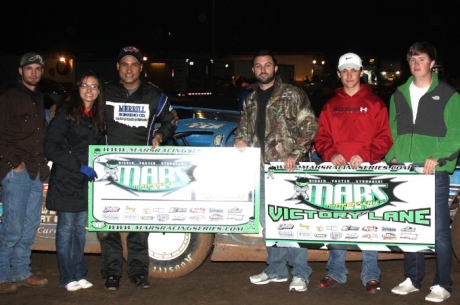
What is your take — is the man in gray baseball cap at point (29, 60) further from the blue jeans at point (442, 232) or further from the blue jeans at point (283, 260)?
the blue jeans at point (442, 232)

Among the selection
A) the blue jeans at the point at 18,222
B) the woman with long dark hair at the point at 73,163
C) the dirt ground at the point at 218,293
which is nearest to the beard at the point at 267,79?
the woman with long dark hair at the point at 73,163

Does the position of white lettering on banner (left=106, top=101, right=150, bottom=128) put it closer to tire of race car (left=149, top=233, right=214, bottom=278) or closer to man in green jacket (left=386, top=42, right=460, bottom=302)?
tire of race car (left=149, top=233, right=214, bottom=278)

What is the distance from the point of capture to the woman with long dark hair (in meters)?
5.12

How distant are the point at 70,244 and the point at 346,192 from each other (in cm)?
253

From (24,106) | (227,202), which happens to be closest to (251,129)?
(227,202)

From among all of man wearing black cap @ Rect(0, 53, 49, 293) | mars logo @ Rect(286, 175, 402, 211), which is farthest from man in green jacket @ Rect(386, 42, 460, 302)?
man wearing black cap @ Rect(0, 53, 49, 293)

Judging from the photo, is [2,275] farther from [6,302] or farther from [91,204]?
[91,204]

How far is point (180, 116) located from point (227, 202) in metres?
2.71

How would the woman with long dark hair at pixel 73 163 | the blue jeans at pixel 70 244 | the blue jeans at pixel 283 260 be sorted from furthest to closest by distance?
1. the blue jeans at pixel 283 260
2. the blue jeans at pixel 70 244
3. the woman with long dark hair at pixel 73 163

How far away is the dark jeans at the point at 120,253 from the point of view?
5352mm

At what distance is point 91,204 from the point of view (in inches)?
207

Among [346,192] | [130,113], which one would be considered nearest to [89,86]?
[130,113]

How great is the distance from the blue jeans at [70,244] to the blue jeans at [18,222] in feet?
0.94

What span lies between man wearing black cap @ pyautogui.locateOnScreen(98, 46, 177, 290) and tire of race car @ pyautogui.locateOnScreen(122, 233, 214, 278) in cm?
18
